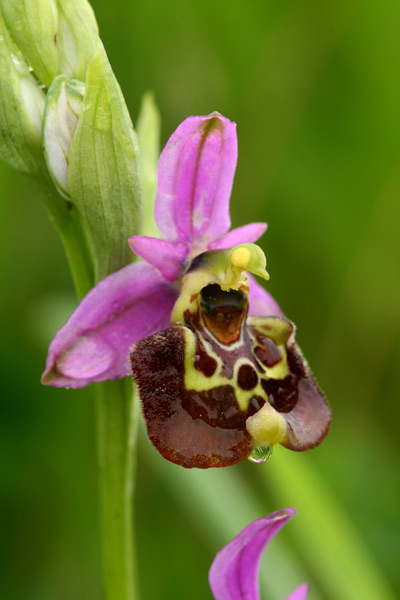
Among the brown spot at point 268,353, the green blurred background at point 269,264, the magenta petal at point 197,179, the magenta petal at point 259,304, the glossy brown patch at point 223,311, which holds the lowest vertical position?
the green blurred background at point 269,264

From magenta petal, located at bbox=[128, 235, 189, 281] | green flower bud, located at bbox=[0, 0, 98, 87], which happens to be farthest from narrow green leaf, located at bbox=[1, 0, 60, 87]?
magenta petal, located at bbox=[128, 235, 189, 281]

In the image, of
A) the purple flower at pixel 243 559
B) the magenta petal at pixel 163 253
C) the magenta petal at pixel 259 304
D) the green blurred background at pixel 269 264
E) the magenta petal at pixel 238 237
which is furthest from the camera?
the green blurred background at pixel 269 264

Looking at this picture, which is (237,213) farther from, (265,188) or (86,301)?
(86,301)

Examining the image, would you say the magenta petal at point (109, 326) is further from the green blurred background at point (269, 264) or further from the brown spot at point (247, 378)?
the green blurred background at point (269, 264)

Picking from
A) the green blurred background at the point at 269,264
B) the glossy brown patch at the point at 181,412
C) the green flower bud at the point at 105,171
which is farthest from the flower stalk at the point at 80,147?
the green blurred background at the point at 269,264

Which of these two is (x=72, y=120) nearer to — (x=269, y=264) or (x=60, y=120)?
(x=60, y=120)
